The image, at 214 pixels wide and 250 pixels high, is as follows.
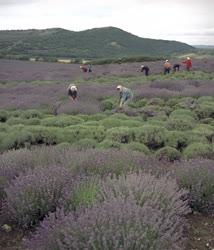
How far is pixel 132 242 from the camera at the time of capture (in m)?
3.65

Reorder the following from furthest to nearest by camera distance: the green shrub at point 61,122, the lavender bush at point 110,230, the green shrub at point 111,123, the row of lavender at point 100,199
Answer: the green shrub at point 61,122 → the green shrub at point 111,123 → the row of lavender at point 100,199 → the lavender bush at point 110,230

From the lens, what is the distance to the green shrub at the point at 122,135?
35.0 ft

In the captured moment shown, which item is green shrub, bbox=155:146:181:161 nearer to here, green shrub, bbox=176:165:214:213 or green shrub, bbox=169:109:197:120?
green shrub, bbox=176:165:214:213

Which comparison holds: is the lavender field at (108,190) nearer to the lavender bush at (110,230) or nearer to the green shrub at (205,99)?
the lavender bush at (110,230)

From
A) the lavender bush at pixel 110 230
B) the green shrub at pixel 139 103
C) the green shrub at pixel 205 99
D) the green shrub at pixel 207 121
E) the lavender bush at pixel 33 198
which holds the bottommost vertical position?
the green shrub at pixel 139 103

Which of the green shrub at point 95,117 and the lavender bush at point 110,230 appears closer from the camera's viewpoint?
the lavender bush at point 110,230

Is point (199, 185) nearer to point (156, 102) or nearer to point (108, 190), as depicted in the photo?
point (108, 190)

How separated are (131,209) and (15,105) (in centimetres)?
1400

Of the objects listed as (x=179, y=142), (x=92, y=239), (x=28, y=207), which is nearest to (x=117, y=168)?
(x=28, y=207)

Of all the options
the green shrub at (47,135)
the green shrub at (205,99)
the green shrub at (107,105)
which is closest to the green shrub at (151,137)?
the green shrub at (47,135)

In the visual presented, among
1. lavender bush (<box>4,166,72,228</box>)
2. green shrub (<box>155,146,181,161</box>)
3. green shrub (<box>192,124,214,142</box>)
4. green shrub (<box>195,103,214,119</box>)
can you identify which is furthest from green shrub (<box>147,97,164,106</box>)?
lavender bush (<box>4,166,72,228</box>)

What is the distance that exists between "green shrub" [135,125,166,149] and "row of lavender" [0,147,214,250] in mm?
3785

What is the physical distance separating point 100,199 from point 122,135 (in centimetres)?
606

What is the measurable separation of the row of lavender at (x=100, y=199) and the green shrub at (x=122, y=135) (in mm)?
3601
